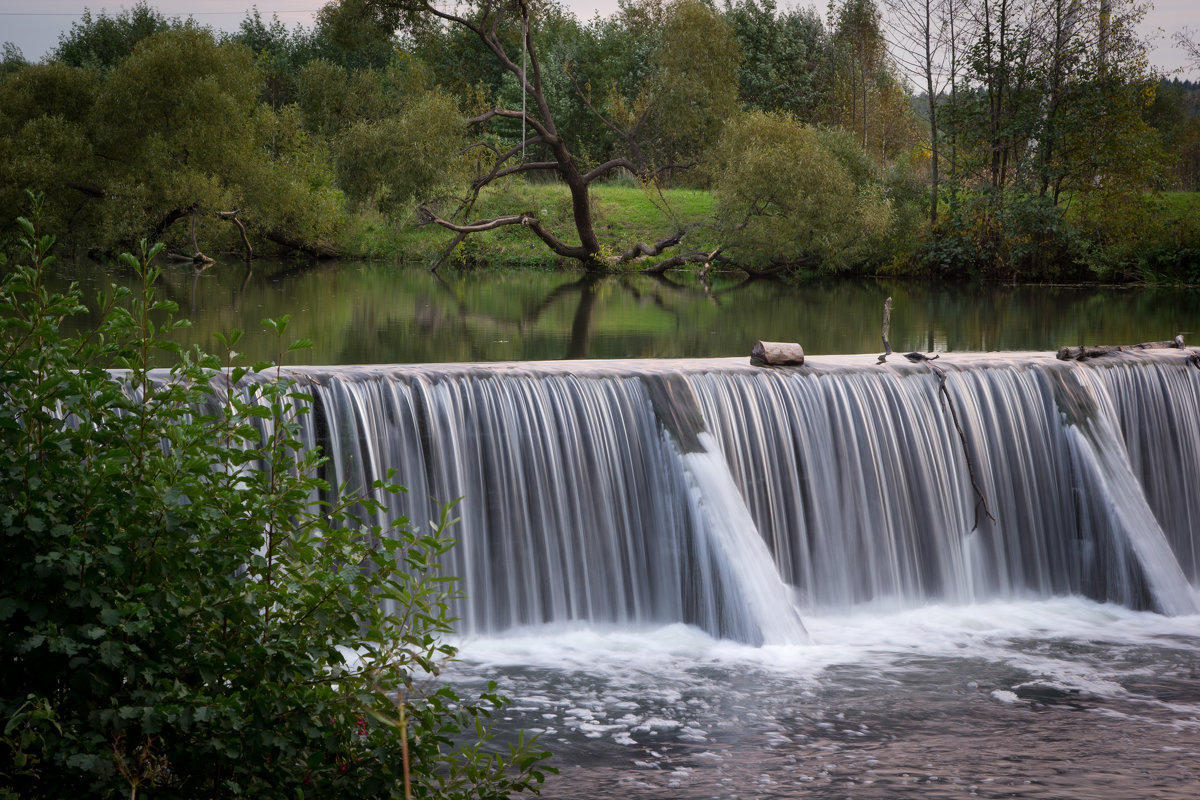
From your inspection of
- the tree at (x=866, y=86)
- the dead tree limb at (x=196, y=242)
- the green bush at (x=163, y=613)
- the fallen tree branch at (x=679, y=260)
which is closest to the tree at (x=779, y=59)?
the tree at (x=866, y=86)

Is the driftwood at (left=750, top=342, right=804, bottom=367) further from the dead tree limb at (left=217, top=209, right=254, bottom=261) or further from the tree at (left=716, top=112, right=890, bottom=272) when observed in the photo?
the dead tree limb at (left=217, top=209, right=254, bottom=261)

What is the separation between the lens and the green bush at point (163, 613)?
2738 millimetres

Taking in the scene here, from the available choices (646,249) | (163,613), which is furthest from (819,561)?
(646,249)

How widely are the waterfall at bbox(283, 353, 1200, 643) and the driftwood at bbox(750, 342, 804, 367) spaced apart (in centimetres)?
19

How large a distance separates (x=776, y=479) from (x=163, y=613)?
669 cm

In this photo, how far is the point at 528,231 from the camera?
3403 centimetres

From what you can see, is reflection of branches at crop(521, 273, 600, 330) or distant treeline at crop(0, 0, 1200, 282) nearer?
reflection of branches at crop(521, 273, 600, 330)

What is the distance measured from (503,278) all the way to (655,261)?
512cm

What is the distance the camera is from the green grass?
32438 mm

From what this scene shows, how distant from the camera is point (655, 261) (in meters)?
31.2

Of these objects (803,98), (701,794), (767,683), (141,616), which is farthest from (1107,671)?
(803,98)

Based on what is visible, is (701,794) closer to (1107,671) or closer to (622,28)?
(1107,671)

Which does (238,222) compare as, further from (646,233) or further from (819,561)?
(819,561)

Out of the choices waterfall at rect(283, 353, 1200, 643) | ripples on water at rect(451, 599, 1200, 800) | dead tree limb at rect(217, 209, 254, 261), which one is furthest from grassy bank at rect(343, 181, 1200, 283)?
ripples on water at rect(451, 599, 1200, 800)
